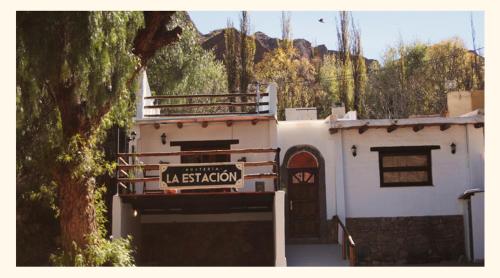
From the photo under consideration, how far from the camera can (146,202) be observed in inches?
553

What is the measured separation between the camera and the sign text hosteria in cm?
1318

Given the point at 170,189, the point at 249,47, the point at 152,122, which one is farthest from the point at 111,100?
the point at 249,47

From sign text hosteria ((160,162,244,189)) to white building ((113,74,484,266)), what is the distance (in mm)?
2417

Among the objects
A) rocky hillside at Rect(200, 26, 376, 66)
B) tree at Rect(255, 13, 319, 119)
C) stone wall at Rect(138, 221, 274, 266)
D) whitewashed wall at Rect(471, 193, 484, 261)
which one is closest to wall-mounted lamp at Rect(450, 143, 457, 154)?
whitewashed wall at Rect(471, 193, 484, 261)

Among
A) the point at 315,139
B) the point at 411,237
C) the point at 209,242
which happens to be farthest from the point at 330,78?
the point at 209,242

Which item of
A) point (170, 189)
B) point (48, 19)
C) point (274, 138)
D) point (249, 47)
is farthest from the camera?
point (249, 47)

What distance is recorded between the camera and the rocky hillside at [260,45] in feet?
150

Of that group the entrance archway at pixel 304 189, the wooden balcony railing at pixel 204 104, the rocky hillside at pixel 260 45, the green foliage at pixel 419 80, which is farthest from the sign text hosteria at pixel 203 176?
the rocky hillside at pixel 260 45

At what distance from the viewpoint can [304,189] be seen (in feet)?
53.5

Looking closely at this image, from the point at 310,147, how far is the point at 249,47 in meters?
13.4

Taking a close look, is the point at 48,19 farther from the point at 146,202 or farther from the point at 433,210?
the point at 433,210

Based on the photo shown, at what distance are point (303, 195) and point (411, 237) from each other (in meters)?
3.04

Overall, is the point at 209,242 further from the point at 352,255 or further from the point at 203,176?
the point at 352,255

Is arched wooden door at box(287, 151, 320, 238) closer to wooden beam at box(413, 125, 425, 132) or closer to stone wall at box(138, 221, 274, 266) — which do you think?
stone wall at box(138, 221, 274, 266)
